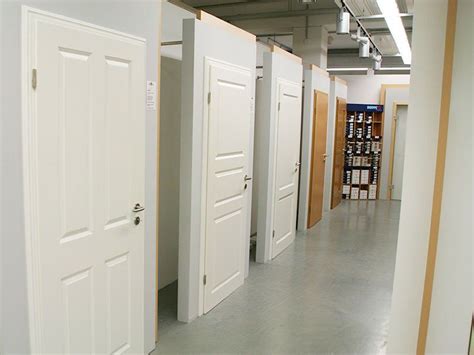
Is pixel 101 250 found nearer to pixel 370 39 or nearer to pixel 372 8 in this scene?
pixel 372 8

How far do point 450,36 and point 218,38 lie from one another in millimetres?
1885

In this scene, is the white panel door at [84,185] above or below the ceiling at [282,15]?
below

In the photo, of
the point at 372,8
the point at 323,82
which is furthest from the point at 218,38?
the point at 323,82

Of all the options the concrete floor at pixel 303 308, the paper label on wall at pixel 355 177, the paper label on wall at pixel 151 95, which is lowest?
the concrete floor at pixel 303 308

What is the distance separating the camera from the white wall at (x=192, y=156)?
3.33 m

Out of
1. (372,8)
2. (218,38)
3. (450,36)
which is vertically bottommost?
(450,36)

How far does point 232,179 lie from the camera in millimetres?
4031

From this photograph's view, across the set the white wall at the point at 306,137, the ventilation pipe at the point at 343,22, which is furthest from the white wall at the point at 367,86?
the ventilation pipe at the point at 343,22

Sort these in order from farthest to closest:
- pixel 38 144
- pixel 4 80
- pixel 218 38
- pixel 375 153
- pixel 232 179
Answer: pixel 375 153, pixel 232 179, pixel 218 38, pixel 38 144, pixel 4 80

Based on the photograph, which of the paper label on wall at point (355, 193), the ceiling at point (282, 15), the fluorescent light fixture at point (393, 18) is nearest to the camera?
the fluorescent light fixture at point (393, 18)

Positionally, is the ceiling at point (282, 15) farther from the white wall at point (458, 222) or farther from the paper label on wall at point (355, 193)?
the white wall at point (458, 222)

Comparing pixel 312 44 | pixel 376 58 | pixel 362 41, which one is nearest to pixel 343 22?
pixel 362 41

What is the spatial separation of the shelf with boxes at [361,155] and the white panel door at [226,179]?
18.7ft

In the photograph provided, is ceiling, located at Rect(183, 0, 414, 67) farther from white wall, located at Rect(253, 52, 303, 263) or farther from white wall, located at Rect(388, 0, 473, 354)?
white wall, located at Rect(388, 0, 473, 354)
